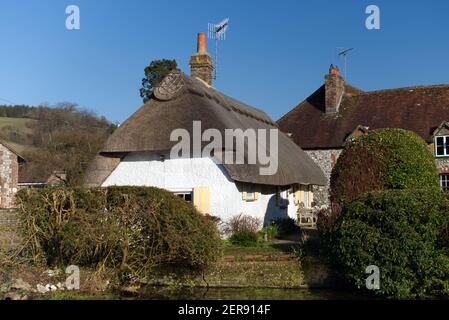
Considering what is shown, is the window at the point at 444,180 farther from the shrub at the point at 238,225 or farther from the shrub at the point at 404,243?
the shrub at the point at 404,243

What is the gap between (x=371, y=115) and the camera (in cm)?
2973

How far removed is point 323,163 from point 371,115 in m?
3.92

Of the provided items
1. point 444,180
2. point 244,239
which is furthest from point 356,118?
point 244,239

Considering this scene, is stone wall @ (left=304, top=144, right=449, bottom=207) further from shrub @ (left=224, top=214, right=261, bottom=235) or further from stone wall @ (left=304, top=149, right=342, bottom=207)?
shrub @ (left=224, top=214, right=261, bottom=235)

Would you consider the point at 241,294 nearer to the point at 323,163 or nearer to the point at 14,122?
the point at 323,163

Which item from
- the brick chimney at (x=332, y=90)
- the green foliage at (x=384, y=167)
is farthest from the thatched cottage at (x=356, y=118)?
the green foliage at (x=384, y=167)

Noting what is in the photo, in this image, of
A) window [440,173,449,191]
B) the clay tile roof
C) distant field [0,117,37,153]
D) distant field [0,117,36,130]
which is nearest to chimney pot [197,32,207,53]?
the clay tile roof

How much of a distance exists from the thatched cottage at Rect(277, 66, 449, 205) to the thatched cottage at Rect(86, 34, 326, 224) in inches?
373

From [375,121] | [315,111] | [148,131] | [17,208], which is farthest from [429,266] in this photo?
Answer: [315,111]

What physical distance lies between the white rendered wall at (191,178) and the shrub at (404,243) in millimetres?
6260

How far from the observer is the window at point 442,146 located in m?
26.6

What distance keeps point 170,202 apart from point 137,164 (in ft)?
22.2
